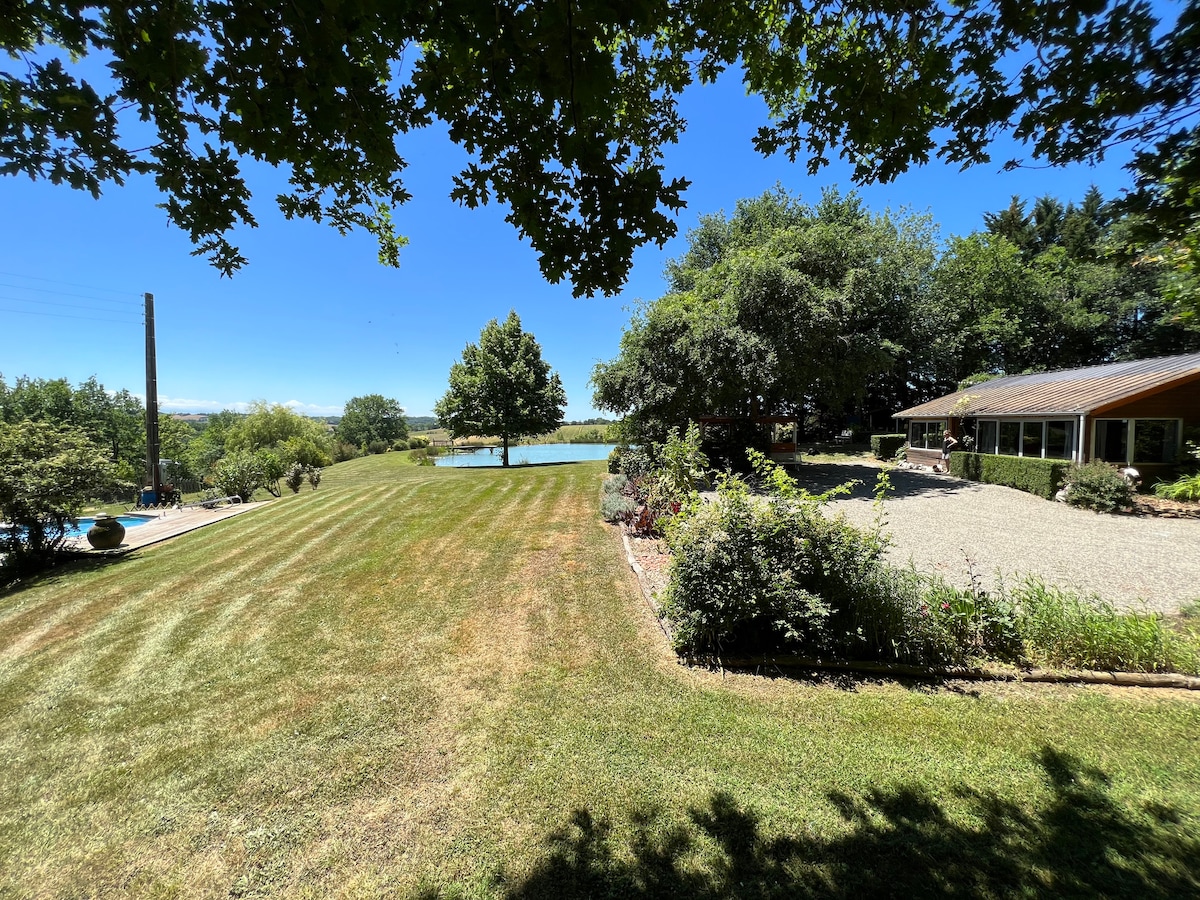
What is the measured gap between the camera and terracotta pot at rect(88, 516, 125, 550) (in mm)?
9531

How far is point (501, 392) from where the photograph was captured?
84.5 ft

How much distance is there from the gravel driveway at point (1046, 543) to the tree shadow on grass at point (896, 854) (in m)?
4.26

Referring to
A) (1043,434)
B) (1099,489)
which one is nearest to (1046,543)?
(1099,489)

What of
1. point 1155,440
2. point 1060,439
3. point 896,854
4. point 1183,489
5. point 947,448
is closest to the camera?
point 896,854

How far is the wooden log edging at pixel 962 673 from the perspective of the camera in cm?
410

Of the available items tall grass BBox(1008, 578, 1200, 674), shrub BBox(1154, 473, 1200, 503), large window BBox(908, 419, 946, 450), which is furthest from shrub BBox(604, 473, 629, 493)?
large window BBox(908, 419, 946, 450)

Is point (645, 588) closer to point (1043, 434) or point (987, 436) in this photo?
point (1043, 434)

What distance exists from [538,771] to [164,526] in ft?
50.0

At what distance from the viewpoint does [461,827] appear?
274 centimetres

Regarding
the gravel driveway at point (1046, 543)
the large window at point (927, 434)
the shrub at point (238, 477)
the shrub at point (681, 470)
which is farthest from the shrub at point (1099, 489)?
the shrub at point (238, 477)

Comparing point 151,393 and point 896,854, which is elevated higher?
point 151,393

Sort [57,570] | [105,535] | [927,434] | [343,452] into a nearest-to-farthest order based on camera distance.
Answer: [57,570] < [105,535] < [927,434] < [343,452]

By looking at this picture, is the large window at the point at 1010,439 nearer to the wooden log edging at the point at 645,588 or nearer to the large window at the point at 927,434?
the large window at the point at 927,434

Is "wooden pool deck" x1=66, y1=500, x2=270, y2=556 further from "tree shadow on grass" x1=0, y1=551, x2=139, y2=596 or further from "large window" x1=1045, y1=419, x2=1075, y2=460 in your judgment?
"large window" x1=1045, y1=419, x2=1075, y2=460
